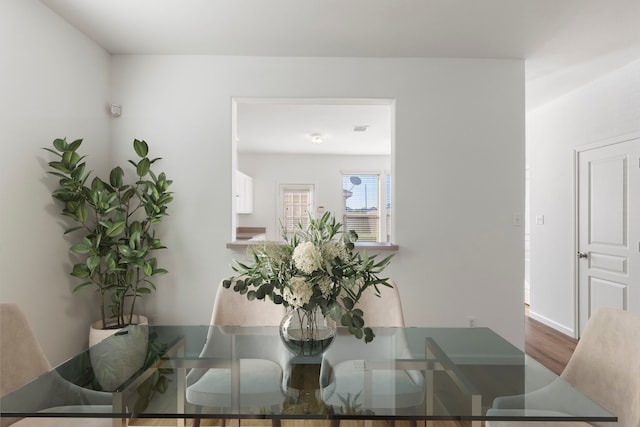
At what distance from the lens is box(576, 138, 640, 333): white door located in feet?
11.6

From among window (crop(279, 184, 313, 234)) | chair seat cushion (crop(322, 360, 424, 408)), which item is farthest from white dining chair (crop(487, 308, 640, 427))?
window (crop(279, 184, 313, 234))

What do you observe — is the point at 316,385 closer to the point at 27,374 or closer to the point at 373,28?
the point at 27,374

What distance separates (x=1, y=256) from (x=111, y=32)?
1.75m

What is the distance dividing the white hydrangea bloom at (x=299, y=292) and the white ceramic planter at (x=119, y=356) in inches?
25.5

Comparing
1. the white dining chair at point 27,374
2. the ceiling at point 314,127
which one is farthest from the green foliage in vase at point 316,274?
the ceiling at point 314,127

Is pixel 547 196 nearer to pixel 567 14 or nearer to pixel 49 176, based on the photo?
pixel 567 14

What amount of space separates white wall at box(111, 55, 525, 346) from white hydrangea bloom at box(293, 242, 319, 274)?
2.06 metres

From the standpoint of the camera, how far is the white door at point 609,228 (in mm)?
3547

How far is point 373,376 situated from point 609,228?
3513mm

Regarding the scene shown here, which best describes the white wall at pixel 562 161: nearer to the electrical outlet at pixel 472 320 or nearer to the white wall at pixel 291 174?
the electrical outlet at pixel 472 320

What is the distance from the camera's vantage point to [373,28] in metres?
2.90

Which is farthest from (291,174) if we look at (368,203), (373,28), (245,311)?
(245,311)

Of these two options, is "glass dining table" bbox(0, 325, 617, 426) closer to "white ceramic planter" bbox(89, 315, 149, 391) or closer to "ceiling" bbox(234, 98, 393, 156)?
"white ceramic planter" bbox(89, 315, 149, 391)

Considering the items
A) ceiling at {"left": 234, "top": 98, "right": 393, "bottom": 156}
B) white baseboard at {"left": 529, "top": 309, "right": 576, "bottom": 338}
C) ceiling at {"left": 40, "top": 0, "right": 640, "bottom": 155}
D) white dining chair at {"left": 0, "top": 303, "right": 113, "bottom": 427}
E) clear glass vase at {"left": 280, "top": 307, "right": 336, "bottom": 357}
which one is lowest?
white baseboard at {"left": 529, "top": 309, "right": 576, "bottom": 338}
